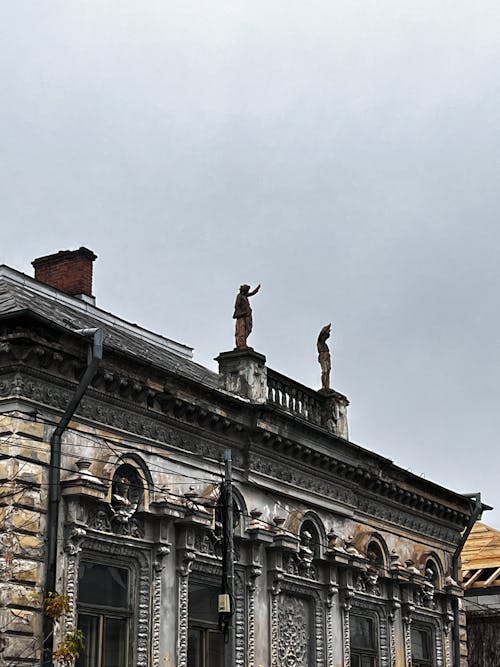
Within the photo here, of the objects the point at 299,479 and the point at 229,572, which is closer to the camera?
the point at 229,572

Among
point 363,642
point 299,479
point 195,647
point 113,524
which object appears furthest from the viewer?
point 363,642

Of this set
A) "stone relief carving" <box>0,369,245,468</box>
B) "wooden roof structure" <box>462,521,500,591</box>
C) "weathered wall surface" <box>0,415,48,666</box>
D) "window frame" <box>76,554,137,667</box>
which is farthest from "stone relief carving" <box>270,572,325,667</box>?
"wooden roof structure" <box>462,521,500,591</box>

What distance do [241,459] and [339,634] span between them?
16.7 feet

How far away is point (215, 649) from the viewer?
22.6 metres

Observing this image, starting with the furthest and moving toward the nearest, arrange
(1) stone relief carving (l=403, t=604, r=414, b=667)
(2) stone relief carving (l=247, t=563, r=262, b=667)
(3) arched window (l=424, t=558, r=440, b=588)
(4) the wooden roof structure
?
(4) the wooden roof structure → (3) arched window (l=424, t=558, r=440, b=588) → (1) stone relief carving (l=403, t=604, r=414, b=667) → (2) stone relief carving (l=247, t=563, r=262, b=667)

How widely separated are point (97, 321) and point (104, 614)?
309 inches

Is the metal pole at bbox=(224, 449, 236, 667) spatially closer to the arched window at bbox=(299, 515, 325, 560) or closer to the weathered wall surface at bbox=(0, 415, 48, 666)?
the weathered wall surface at bbox=(0, 415, 48, 666)

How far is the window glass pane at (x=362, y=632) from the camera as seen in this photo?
27359 millimetres

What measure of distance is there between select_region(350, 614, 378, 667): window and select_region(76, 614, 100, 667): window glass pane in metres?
9.03

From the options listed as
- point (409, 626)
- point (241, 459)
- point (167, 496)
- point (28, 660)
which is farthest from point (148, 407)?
point (409, 626)

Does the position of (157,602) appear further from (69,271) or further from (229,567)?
(69,271)

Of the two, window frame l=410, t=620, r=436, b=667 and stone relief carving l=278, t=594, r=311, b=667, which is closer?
stone relief carving l=278, t=594, r=311, b=667

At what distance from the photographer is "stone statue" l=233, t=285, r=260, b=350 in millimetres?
25250

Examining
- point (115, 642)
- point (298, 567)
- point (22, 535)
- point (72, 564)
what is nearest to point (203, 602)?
point (115, 642)
